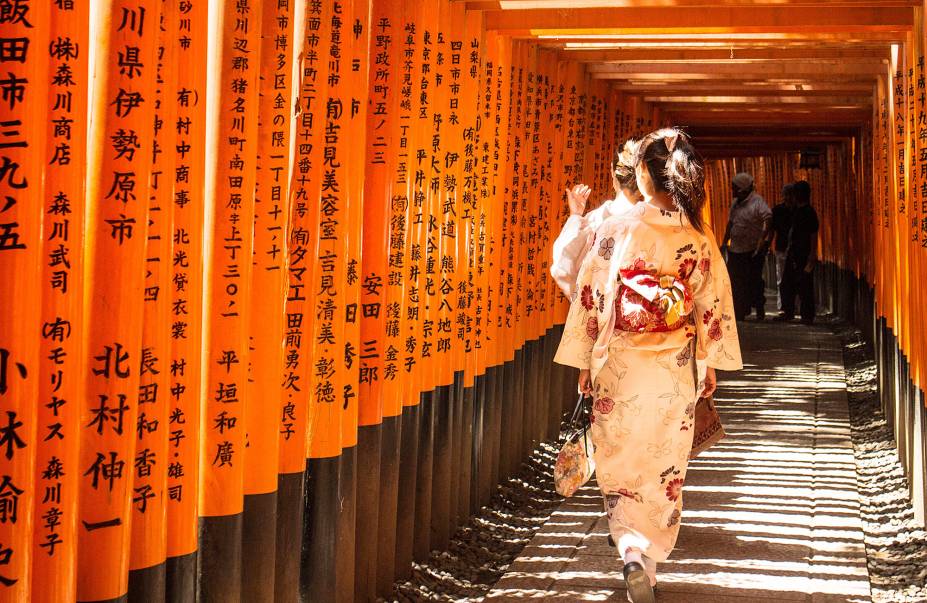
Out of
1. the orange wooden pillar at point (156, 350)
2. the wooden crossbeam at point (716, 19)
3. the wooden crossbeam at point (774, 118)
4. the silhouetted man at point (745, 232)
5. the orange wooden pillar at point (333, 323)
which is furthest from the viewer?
the silhouetted man at point (745, 232)

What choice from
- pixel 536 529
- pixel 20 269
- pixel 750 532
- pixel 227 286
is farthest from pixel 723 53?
pixel 20 269

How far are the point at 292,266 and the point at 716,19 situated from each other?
399cm

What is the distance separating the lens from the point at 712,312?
5387 mm

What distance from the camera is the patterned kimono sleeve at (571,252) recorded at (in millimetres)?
6613

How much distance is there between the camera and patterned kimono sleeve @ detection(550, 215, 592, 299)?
6.61m

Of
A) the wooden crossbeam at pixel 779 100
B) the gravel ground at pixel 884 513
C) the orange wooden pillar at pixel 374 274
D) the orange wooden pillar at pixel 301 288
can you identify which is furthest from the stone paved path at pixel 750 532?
the wooden crossbeam at pixel 779 100

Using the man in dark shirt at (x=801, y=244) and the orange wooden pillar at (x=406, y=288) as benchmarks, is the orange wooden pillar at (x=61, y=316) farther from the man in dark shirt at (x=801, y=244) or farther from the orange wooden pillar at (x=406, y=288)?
the man in dark shirt at (x=801, y=244)

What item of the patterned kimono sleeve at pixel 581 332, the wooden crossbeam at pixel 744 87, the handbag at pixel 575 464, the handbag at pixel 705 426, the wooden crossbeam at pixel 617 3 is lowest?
the handbag at pixel 575 464

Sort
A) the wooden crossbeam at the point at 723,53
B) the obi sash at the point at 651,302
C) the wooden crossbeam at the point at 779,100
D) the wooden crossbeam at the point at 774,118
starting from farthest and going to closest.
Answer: the wooden crossbeam at the point at 774,118, the wooden crossbeam at the point at 779,100, the wooden crossbeam at the point at 723,53, the obi sash at the point at 651,302

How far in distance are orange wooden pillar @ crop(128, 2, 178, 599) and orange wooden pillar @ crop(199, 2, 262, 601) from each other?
0.40 m

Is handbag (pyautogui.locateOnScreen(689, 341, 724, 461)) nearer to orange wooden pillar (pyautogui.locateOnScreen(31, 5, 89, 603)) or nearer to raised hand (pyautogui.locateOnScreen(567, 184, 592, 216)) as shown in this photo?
raised hand (pyautogui.locateOnScreen(567, 184, 592, 216))

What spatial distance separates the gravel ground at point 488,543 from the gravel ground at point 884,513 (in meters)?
1.91

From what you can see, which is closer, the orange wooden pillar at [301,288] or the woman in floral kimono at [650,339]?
the orange wooden pillar at [301,288]

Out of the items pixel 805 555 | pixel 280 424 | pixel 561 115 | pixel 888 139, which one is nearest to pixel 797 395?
pixel 888 139
